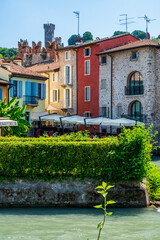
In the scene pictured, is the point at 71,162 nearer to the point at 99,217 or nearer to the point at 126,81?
the point at 99,217

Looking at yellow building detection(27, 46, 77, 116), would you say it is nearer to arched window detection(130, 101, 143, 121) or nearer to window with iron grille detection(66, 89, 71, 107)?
window with iron grille detection(66, 89, 71, 107)

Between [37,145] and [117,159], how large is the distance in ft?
8.24

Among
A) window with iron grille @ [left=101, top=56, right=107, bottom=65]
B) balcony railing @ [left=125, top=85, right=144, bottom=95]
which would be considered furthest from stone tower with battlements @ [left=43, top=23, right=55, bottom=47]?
balcony railing @ [left=125, top=85, right=144, bottom=95]

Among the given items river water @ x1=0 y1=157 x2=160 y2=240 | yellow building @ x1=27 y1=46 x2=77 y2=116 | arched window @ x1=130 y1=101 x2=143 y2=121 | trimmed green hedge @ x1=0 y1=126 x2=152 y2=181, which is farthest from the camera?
yellow building @ x1=27 y1=46 x2=77 y2=116

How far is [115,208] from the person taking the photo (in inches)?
452

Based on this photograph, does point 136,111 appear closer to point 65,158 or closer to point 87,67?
point 87,67

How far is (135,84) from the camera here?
40.1m

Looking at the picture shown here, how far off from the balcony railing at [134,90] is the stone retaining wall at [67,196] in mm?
28451

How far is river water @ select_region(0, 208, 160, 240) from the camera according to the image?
8.70m

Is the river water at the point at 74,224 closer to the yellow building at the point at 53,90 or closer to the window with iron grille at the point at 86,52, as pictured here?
the window with iron grille at the point at 86,52

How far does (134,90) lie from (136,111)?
221 cm

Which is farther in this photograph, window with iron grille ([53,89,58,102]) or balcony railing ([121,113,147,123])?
window with iron grille ([53,89,58,102])

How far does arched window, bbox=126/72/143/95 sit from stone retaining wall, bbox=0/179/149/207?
93.8ft

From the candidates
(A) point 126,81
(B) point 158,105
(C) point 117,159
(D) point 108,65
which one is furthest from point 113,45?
(C) point 117,159
